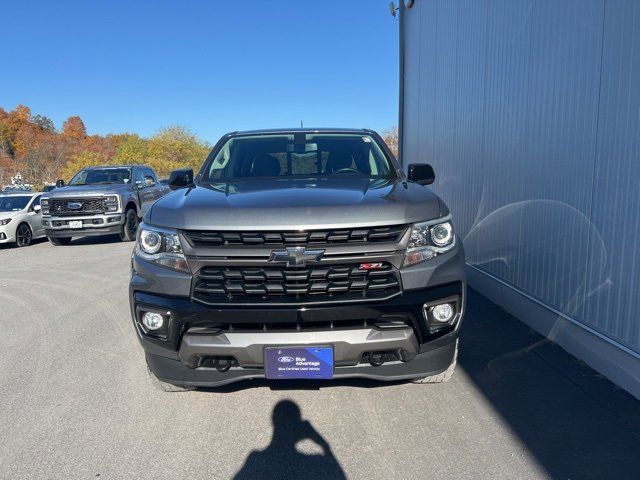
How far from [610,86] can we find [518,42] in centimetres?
189

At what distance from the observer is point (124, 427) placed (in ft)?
10.4

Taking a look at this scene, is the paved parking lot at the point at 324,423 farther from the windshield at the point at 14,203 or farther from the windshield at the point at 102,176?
the windshield at the point at 14,203

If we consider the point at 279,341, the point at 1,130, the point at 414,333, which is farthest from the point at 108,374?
the point at 1,130

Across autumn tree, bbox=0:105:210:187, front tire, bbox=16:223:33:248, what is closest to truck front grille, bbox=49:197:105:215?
front tire, bbox=16:223:33:248

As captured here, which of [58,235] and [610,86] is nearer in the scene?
[610,86]

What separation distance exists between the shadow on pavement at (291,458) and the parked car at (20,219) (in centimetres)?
1234

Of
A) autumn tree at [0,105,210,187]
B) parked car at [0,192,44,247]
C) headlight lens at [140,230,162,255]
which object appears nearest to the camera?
headlight lens at [140,230,162,255]

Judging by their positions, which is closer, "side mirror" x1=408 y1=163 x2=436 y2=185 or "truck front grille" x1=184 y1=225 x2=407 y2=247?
"truck front grille" x1=184 y1=225 x2=407 y2=247

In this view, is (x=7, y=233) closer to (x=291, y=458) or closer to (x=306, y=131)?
(x=306, y=131)

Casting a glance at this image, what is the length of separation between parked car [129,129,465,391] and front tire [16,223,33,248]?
12060 mm

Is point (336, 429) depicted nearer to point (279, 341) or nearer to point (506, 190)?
point (279, 341)

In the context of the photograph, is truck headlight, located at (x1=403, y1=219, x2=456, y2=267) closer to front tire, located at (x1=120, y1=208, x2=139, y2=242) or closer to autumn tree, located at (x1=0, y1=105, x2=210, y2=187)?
front tire, located at (x1=120, y1=208, x2=139, y2=242)

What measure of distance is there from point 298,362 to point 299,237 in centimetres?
71

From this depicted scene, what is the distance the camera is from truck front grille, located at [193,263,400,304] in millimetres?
2805
